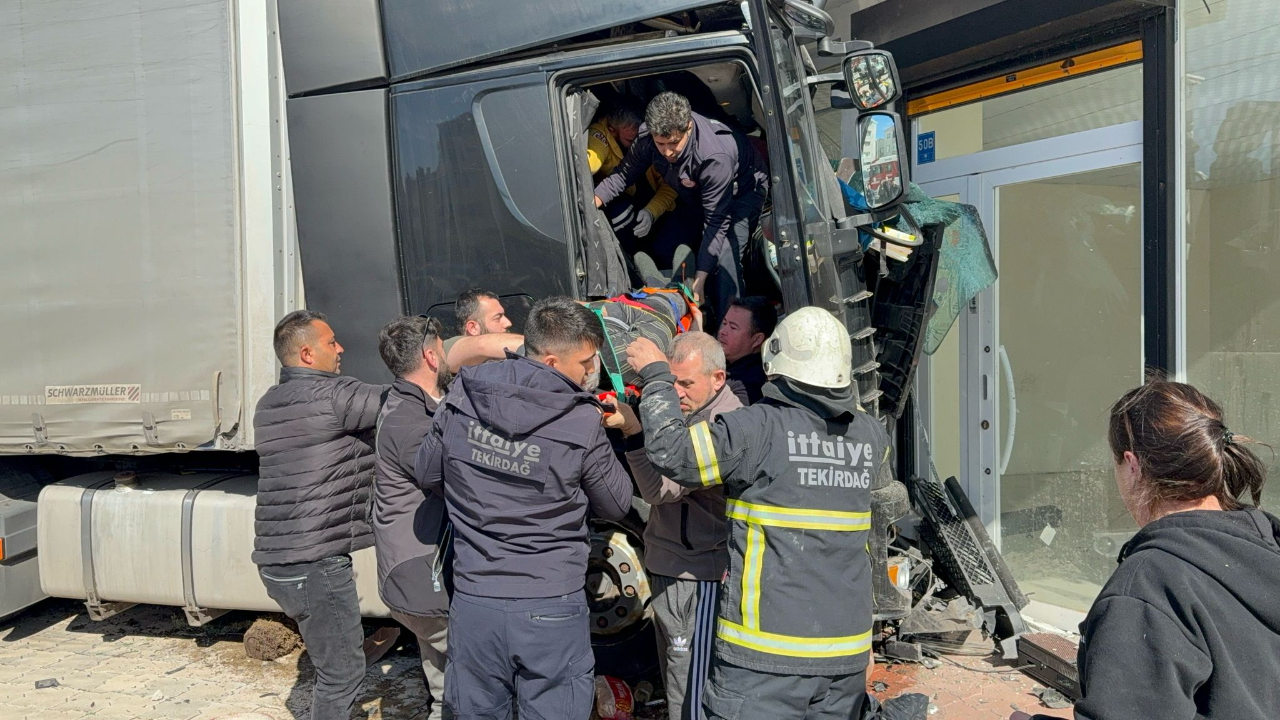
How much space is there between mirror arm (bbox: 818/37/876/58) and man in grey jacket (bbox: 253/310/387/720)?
6.76 ft

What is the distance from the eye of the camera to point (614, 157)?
358 cm

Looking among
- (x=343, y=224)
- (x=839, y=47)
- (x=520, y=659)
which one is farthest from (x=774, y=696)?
(x=343, y=224)

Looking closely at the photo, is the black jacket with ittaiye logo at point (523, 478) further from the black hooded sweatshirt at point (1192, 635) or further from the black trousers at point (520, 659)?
the black hooded sweatshirt at point (1192, 635)

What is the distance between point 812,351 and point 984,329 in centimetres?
310

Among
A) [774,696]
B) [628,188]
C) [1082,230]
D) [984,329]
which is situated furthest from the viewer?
[984,329]

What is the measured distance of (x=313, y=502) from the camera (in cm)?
316

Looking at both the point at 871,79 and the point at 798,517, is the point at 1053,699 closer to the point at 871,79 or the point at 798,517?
the point at 798,517

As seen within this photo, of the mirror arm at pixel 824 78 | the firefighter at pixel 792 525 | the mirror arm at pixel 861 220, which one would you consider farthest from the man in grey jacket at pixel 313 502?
the mirror arm at pixel 824 78

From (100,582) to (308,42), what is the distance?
2.79 m

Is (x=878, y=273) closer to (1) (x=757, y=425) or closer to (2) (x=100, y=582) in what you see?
(1) (x=757, y=425)

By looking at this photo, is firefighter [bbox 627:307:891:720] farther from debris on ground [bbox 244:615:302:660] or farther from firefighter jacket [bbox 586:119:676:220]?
debris on ground [bbox 244:615:302:660]

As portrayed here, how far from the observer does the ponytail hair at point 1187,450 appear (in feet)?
4.81

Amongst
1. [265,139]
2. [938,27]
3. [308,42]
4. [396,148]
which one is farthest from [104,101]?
[938,27]

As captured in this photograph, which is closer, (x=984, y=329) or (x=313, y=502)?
(x=313, y=502)
